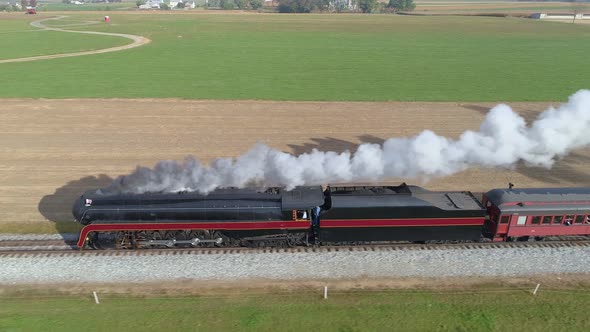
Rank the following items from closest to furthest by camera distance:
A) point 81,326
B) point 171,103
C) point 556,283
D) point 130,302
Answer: point 81,326 < point 130,302 < point 556,283 < point 171,103

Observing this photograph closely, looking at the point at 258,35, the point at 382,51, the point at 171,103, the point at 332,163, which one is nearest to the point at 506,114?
the point at 332,163

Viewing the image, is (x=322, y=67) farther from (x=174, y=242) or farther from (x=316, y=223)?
(x=174, y=242)

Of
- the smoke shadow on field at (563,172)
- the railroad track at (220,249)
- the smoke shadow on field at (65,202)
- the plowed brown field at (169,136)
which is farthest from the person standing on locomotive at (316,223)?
the smoke shadow on field at (563,172)

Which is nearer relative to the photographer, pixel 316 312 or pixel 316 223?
pixel 316 312

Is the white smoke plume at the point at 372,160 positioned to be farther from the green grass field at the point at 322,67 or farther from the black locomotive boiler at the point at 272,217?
the green grass field at the point at 322,67

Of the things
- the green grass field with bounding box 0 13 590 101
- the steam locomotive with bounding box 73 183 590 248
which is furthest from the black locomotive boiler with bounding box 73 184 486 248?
the green grass field with bounding box 0 13 590 101

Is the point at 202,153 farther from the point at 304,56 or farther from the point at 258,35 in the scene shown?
the point at 258,35

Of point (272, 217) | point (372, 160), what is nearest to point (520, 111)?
point (372, 160)
